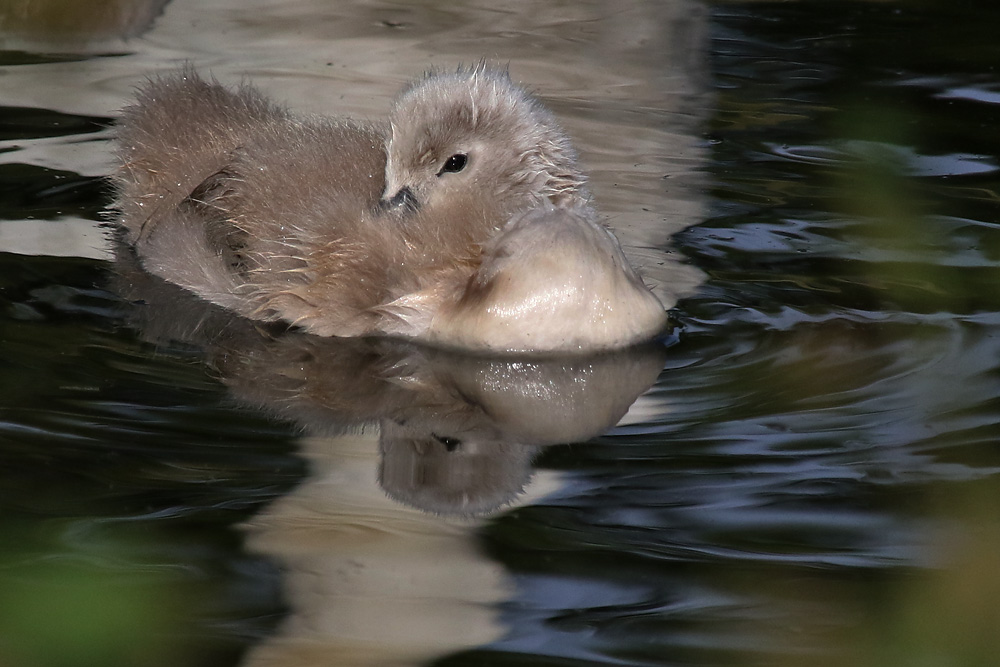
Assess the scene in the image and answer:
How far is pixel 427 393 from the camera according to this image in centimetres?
302

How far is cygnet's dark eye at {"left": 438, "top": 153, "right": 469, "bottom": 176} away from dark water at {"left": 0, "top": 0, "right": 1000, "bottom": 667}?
73 cm

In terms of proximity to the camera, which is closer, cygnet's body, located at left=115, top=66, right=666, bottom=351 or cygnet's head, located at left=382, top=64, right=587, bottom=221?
cygnet's body, located at left=115, top=66, right=666, bottom=351

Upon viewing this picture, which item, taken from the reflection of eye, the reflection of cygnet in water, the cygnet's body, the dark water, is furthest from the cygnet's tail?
the reflection of eye

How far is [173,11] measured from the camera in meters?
6.91

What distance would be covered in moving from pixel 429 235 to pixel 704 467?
115cm

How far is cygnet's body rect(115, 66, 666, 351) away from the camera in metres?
3.22

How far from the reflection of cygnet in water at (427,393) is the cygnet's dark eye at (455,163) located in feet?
1.60

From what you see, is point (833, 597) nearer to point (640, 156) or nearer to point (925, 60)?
point (640, 156)

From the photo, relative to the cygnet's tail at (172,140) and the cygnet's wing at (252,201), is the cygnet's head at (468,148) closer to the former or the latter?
the cygnet's wing at (252,201)

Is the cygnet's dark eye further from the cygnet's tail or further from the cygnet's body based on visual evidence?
the cygnet's tail

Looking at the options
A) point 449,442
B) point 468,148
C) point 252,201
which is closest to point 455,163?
point 468,148

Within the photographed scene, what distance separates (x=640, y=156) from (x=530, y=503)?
2918 millimetres

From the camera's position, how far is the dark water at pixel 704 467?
0.75 meters

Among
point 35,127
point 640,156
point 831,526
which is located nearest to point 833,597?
point 831,526
